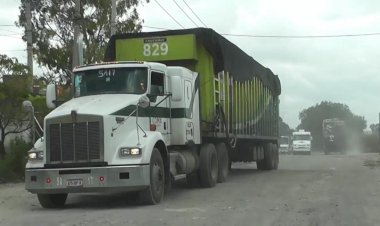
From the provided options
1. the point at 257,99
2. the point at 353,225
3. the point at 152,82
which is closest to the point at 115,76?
the point at 152,82

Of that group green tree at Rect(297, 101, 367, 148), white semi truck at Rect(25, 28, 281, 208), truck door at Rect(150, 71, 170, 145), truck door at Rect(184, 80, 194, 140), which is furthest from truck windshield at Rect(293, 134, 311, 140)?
green tree at Rect(297, 101, 367, 148)

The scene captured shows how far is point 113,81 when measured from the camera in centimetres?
1353

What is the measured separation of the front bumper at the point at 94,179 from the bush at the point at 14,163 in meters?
8.53

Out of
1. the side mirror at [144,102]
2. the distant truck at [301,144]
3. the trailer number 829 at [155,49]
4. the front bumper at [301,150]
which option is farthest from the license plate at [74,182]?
the front bumper at [301,150]

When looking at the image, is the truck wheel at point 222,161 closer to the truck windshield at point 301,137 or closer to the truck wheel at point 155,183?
the truck wheel at point 155,183

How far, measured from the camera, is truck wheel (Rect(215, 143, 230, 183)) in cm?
1800

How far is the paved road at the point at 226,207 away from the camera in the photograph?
10.4 m

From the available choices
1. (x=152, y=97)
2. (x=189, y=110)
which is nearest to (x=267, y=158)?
(x=189, y=110)

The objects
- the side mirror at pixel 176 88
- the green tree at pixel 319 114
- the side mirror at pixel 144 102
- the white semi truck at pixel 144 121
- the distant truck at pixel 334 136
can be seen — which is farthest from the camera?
the green tree at pixel 319 114

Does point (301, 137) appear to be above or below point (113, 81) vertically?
below

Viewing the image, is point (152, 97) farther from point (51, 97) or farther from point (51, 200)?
point (51, 200)

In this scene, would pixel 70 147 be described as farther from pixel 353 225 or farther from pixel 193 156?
pixel 353 225

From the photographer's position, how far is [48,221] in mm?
10766

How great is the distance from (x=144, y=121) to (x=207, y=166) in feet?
12.0
